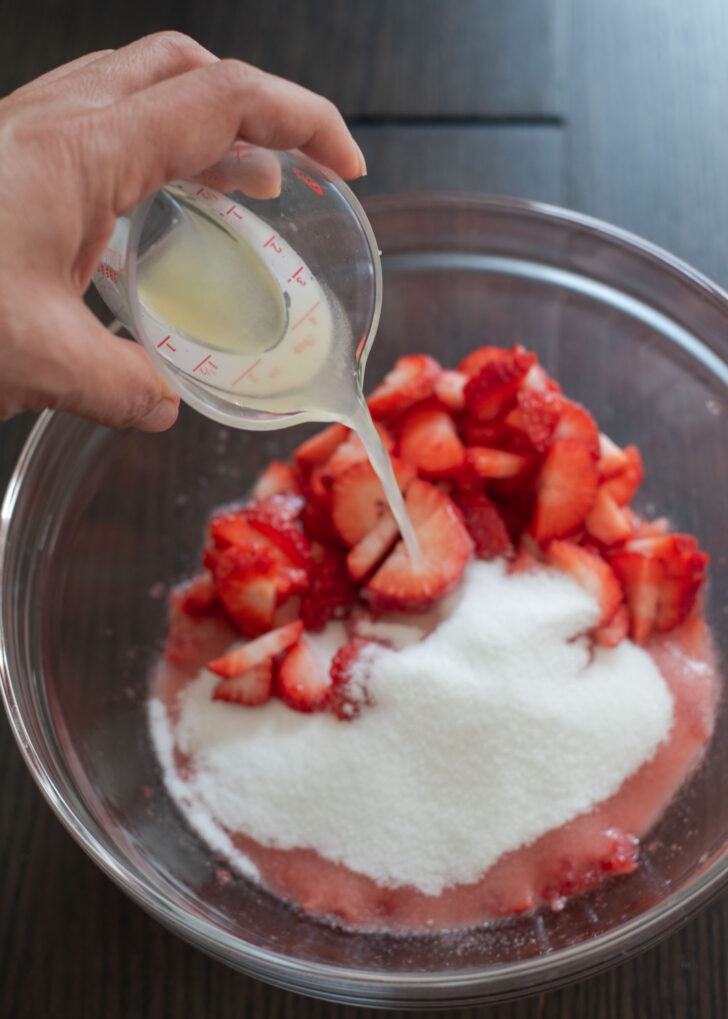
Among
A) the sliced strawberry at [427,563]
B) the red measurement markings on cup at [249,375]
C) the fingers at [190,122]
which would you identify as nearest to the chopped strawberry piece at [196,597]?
the sliced strawberry at [427,563]

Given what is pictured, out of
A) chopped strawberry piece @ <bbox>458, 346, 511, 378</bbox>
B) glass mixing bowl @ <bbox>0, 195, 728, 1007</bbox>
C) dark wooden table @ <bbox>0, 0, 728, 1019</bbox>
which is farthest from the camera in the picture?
dark wooden table @ <bbox>0, 0, 728, 1019</bbox>

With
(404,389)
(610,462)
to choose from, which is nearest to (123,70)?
(404,389)

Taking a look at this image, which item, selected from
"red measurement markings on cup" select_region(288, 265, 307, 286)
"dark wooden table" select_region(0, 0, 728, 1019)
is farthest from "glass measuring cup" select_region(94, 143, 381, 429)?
"dark wooden table" select_region(0, 0, 728, 1019)

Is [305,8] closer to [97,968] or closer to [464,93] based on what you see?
[464,93]

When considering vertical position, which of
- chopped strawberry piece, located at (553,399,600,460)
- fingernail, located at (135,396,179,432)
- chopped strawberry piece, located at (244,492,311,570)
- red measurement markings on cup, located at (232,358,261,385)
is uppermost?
red measurement markings on cup, located at (232,358,261,385)

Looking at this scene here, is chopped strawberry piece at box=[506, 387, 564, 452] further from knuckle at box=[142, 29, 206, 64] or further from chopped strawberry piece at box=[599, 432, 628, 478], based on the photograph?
knuckle at box=[142, 29, 206, 64]
